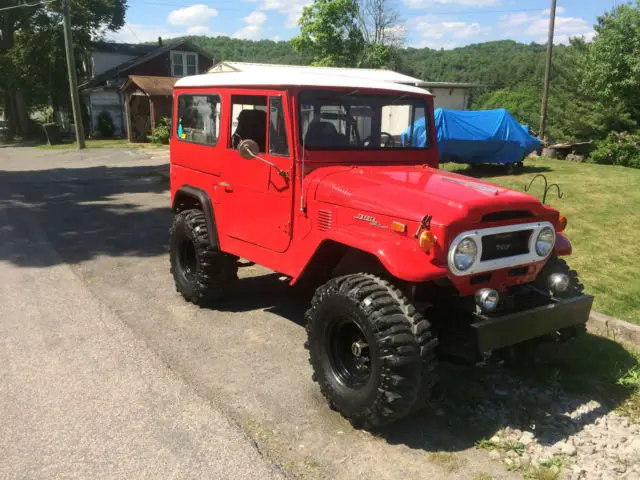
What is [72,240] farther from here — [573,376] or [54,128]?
[54,128]

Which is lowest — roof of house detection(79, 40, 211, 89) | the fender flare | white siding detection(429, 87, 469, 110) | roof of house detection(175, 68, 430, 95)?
the fender flare

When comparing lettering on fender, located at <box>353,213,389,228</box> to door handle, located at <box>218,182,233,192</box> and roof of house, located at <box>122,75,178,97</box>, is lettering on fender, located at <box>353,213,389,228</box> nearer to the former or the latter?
door handle, located at <box>218,182,233,192</box>

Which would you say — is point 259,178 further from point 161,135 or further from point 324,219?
point 161,135

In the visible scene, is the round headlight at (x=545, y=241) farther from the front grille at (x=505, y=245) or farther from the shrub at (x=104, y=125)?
the shrub at (x=104, y=125)

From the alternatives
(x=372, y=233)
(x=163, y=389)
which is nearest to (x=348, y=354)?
(x=372, y=233)

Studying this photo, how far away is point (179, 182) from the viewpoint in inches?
227

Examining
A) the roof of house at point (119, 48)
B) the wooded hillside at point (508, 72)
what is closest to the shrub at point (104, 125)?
the roof of house at point (119, 48)

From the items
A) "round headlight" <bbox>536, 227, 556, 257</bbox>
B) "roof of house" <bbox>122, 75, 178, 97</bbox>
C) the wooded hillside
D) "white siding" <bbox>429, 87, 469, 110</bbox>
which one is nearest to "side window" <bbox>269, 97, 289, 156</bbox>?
"round headlight" <bbox>536, 227, 556, 257</bbox>

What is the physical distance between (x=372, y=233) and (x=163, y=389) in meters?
1.90

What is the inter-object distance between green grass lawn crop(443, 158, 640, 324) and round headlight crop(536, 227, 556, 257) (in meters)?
1.95

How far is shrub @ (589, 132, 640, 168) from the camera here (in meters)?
18.1

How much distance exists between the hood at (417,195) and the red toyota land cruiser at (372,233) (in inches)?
0.4

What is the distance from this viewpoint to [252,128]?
4691 millimetres

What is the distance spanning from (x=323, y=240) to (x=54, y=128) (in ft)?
102
